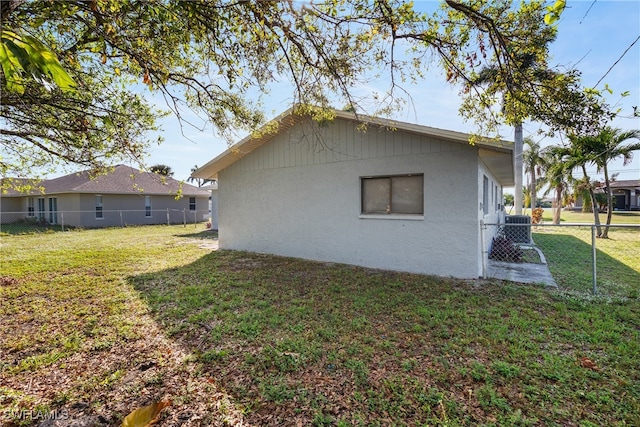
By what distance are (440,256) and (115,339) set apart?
20.1 feet

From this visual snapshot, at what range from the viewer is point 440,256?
6660 millimetres

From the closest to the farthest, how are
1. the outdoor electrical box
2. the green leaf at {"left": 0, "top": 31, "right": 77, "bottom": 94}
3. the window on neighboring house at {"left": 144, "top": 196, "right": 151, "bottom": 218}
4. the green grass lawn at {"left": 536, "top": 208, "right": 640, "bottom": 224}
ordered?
the green leaf at {"left": 0, "top": 31, "right": 77, "bottom": 94}
the outdoor electrical box
the green grass lawn at {"left": 536, "top": 208, "right": 640, "bottom": 224}
the window on neighboring house at {"left": 144, "top": 196, "right": 151, "bottom": 218}

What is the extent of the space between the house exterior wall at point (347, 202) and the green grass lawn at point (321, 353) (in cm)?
107

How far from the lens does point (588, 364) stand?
3.10 meters

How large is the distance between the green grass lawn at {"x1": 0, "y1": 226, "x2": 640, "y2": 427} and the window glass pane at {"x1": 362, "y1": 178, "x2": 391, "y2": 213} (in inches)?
82.6

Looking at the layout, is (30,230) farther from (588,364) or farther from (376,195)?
(588,364)

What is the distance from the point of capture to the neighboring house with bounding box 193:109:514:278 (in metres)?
6.37

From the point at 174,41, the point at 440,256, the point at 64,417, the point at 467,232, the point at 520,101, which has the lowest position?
the point at 64,417

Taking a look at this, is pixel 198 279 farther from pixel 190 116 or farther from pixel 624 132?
pixel 624 132

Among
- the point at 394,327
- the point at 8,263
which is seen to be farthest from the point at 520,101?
the point at 8,263

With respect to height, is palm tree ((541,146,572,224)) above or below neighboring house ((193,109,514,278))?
above

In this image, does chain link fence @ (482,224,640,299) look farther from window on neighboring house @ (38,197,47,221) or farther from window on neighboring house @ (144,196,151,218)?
window on neighboring house @ (38,197,47,221)

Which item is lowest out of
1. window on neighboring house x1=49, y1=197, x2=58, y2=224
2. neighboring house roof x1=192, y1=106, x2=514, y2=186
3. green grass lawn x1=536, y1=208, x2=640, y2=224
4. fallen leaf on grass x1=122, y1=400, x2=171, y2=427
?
fallen leaf on grass x1=122, y1=400, x2=171, y2=427

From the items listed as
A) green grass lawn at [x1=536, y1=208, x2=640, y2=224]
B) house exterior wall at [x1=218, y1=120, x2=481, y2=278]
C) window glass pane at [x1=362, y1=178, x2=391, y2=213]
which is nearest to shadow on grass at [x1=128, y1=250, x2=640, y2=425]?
house exterior wall at [x1=218, y1=120, x2=481, y2=278]
